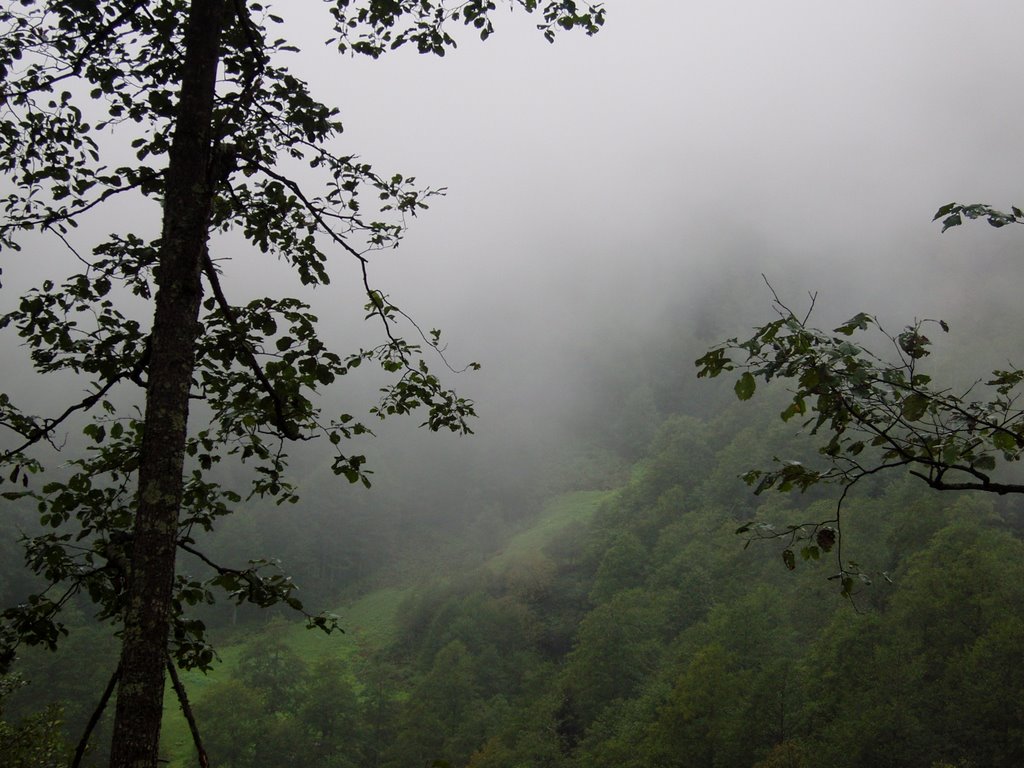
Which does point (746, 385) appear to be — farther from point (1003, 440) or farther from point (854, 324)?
point (1003, 440)

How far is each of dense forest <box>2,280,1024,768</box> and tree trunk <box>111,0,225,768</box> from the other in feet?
11.8

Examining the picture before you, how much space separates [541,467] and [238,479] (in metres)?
51.5

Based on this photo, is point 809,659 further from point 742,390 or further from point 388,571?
point 388,571

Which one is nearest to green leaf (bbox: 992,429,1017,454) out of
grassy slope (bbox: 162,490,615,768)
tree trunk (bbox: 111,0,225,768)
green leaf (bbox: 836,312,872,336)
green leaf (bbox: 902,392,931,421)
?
green leaf (bbox: 902,392,931,421)

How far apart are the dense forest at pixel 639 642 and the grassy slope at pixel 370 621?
47 centimetres

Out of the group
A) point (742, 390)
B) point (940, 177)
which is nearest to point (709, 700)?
point (742, 390)

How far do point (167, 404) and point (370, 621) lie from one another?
93.4 meters

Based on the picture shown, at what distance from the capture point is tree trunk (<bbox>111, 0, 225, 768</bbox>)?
2902 millimetres

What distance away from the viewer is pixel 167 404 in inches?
129

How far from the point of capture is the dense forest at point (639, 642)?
118 feet

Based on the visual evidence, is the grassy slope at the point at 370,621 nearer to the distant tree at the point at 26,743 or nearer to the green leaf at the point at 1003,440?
the distant tree at the point at 26,743

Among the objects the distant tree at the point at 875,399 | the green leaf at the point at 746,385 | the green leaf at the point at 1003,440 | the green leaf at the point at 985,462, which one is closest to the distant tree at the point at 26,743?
the green leaf at the point at 746,385

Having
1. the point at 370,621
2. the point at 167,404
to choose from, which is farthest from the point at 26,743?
the point at 370,621

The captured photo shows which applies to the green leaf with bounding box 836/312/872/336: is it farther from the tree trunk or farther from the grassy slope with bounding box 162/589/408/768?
the grassy slope with bounding box 162/589/408/768
